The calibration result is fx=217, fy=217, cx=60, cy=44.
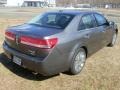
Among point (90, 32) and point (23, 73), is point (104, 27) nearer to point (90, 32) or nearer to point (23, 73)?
A: point (90, 32)

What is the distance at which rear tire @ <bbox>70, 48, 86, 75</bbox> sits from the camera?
515 cm

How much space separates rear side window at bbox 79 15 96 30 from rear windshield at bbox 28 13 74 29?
1.10 ft

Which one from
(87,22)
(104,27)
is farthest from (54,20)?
(104,27)

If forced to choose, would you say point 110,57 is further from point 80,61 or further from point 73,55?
point 73,55

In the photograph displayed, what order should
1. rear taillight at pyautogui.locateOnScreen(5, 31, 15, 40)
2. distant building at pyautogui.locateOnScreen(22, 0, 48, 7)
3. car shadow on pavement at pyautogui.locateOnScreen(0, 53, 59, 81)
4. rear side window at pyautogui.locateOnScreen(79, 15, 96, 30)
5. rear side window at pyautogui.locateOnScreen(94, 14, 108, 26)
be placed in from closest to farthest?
rear taillight at pyautogui.locateOnScreen(5, 31, 15, 40) → car shadow on pavement at pyautogui.locateOnScreen(0, 53, 59, 81) → rear side window at pyautogui.locateOnScreen(79, 15, 96, 30) → rear side window at pyautogui.locateOnScreen(94, 14, 108, 26) → distant building at pyautogui.locateOnScreen(22, 0, 48, 7)

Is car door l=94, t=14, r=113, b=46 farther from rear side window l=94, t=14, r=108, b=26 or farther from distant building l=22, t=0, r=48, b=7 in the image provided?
distant building l=22, t=0, r=48, b=7

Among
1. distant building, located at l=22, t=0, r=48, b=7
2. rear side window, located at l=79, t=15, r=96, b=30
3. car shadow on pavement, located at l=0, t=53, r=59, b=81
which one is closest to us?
car shadow on pavement, located at l=0, t=53, r=59, b=81

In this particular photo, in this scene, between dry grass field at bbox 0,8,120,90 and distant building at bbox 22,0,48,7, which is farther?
distant building at bbox 22,0,48,7

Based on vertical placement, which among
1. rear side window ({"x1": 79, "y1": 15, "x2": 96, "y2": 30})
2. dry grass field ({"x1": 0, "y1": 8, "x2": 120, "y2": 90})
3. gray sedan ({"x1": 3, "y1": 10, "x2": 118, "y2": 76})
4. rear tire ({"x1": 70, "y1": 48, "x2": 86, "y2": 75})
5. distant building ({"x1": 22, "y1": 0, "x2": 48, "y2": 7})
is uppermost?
distant building ({"x1": 22, "y1": 0, "x2": 48, "y2": 7})

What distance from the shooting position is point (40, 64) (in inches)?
174

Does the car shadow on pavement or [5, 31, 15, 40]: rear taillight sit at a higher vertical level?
[5, 31, 15, 40]: rear taillight

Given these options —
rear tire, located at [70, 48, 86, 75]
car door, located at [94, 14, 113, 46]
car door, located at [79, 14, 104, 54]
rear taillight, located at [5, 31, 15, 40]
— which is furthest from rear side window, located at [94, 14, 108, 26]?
rear taillight, located at [5, 31, 15, 40]

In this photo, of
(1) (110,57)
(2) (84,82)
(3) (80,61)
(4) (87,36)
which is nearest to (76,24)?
(4) (87,36)

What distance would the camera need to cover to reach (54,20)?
551 centimetres
